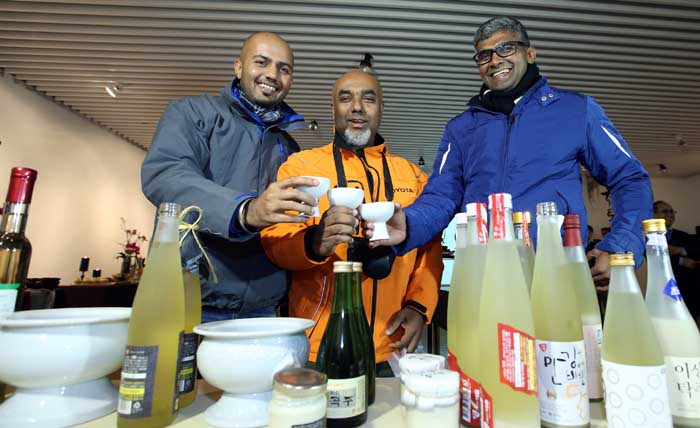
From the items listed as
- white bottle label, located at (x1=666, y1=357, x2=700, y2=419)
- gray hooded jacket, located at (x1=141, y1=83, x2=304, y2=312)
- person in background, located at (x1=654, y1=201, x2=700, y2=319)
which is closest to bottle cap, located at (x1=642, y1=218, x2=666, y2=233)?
white bottle label, located at (x1=666, y1=357, x2=700, y2=419)

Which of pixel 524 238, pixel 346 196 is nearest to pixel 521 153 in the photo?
pixel 524 238

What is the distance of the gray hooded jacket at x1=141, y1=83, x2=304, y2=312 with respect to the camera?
1.12 meters

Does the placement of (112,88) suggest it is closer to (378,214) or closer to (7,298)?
(7,298)

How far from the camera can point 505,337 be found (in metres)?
0.52

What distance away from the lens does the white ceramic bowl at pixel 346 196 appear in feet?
2.86

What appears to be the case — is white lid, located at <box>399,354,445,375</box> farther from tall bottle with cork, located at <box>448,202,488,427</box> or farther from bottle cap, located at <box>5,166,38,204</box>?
bottle cap, located at <box>5,166,38,204</box>

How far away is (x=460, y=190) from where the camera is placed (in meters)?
1.38

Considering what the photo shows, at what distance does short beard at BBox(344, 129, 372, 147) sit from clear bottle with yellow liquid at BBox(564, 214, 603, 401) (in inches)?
41.2

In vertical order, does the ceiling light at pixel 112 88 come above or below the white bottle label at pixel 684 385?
above

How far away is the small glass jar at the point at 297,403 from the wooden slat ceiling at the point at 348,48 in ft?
11.4

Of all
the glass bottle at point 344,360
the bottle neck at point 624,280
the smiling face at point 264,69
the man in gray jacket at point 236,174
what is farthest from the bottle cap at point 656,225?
the smiling face at point 264,69

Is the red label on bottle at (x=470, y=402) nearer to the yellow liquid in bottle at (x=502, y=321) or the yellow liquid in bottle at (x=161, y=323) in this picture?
the yellow liquid in bottle at (x=502, y=321)

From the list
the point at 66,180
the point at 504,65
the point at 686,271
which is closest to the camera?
the point at 504,65

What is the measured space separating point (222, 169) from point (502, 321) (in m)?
1.16
